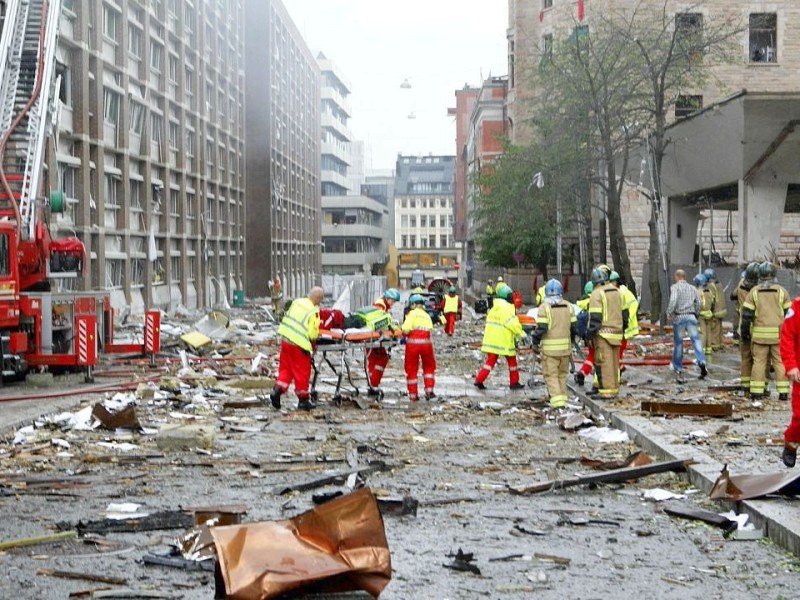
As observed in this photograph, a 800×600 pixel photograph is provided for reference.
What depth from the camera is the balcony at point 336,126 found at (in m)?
105

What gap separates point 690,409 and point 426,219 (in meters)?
132

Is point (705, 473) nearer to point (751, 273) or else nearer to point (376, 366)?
point (751, 273)

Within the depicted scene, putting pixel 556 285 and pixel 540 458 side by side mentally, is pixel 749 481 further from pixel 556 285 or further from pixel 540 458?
pixel 556 285

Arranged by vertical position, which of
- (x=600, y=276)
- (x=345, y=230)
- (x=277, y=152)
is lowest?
(x=600, y=276)

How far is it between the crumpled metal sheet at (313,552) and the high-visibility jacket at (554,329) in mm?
9441

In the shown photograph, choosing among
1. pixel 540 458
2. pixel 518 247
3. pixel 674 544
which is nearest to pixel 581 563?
pixel 674 544

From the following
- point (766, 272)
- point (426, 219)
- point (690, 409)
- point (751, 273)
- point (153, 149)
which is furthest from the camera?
point (426, 219)

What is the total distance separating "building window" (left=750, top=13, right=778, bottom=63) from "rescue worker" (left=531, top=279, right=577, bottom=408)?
39.9 m

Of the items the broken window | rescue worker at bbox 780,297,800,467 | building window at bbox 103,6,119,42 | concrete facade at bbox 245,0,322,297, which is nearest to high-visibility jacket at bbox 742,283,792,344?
rescue worker at bbox 780,297,800,467

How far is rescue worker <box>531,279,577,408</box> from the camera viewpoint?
596 inches

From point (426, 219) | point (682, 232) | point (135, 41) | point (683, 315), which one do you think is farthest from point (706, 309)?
point (426, 219)

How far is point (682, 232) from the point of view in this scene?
38594 millimetres

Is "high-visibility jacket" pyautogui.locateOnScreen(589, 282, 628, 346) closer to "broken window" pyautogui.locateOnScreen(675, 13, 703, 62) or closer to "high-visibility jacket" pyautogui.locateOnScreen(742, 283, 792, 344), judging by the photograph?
"high-visibility jacket" pyautogui.locateOnScreen(742, 283, 792, 344)

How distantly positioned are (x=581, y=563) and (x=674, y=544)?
87 centimetres
